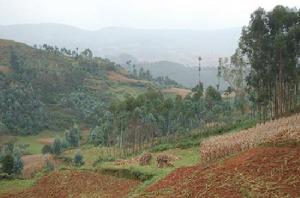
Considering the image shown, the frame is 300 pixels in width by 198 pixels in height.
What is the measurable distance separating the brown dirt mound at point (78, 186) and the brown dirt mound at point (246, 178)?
4562mm

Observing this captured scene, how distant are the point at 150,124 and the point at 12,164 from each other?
81.6ft

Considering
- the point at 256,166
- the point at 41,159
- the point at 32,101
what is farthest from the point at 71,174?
the point at 32,101

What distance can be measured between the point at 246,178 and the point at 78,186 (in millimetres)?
13403

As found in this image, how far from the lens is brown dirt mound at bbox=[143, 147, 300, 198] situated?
18953 mm

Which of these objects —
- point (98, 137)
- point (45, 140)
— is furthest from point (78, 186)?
point (45, 140)

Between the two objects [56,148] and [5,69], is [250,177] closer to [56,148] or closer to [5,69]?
[56,148]

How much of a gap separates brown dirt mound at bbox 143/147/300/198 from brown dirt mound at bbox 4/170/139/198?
15.0 ft

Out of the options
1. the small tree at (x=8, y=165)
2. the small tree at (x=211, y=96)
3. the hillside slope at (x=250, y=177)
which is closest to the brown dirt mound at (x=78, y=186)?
the hillside slope at (x=250, y=177)

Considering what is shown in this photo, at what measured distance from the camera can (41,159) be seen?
260ft

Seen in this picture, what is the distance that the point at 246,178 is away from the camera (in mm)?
20547

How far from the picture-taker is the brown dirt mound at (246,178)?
18953mm

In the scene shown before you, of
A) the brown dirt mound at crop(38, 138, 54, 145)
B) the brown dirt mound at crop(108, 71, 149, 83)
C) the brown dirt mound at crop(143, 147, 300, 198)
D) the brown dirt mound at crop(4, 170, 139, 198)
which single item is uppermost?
the brown dirt mound at crop(108, 71, 149, 83)

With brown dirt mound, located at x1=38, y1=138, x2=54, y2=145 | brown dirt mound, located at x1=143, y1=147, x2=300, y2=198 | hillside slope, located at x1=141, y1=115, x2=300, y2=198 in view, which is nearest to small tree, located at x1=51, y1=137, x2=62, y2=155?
brown dirt mound, located at x1=38, y1=138, x2=54, y2=145

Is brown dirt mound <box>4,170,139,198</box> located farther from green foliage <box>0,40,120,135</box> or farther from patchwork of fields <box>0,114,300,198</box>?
green foliage <box>0,40,120,135</box>
